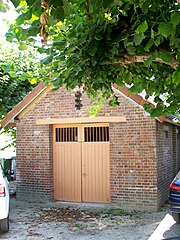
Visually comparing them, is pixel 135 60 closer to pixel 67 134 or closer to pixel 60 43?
pixel 60 43

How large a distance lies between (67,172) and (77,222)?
2912 mm

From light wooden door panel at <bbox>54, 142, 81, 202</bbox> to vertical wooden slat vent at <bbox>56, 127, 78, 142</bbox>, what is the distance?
0.17 metres

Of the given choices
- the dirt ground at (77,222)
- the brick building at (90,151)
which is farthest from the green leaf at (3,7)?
the brick building at (90,151)

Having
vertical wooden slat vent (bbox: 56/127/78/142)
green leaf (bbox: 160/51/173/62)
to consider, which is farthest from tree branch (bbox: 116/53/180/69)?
vertical wooden slat vent (bbox: 56/127/78/142)

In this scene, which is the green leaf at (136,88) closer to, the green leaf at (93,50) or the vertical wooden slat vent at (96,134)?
the green leaf at (93,50)

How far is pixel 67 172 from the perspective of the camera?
1145cm

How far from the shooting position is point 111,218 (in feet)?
30.0

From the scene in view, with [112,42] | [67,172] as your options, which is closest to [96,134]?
[67,172]

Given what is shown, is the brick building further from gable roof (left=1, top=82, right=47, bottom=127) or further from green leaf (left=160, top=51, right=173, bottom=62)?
green leaf (left=160, top=51, right=173, bottom=62)

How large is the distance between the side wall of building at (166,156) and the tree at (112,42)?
5756 millimetres

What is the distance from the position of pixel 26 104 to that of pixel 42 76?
6.11 m

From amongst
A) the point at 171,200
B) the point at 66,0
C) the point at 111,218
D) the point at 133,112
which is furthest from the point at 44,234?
the point at 66,0

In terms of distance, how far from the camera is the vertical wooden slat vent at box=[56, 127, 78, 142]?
11.5 metres

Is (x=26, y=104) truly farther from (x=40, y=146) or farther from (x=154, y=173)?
(x=154, y=173)
